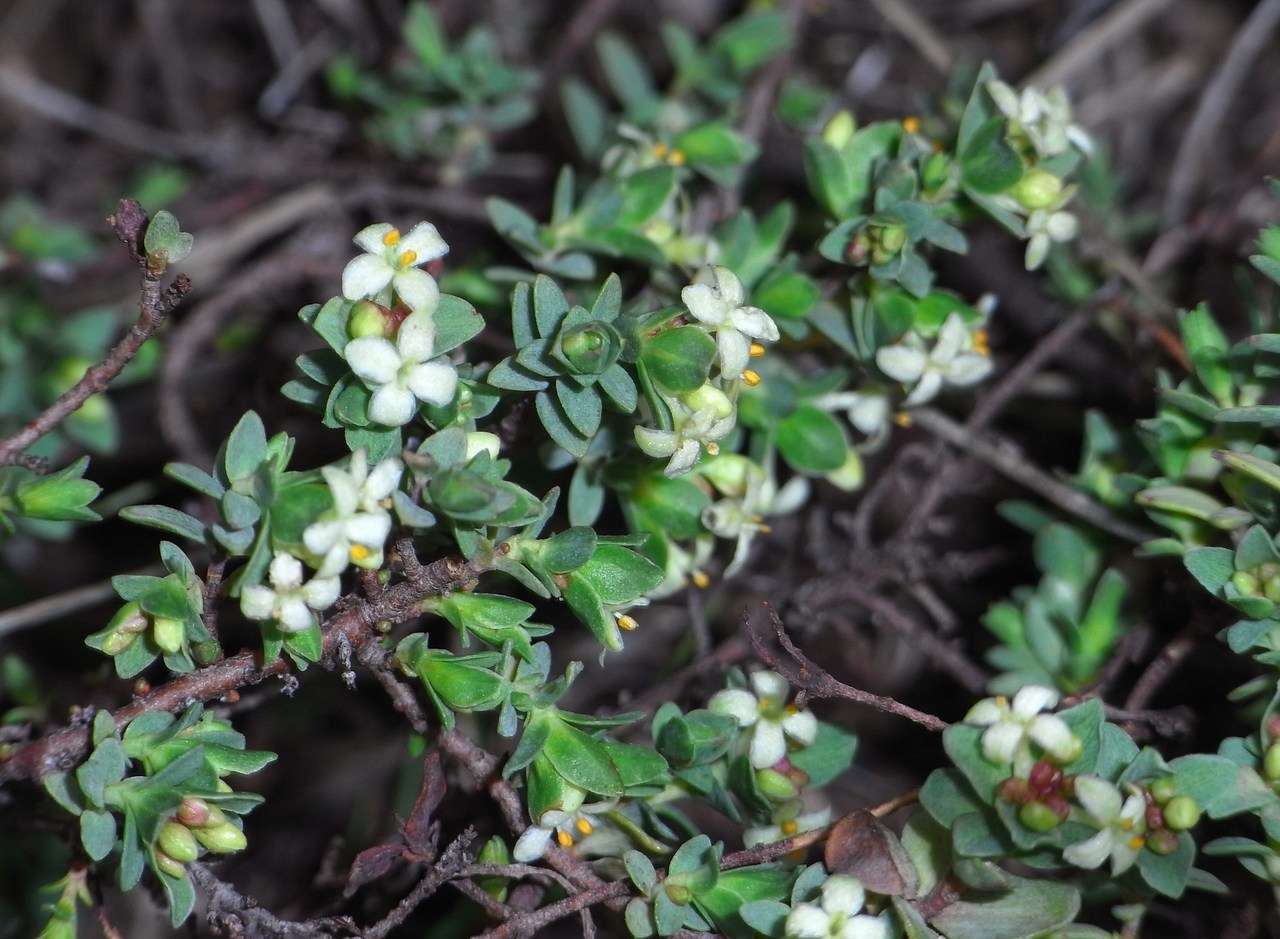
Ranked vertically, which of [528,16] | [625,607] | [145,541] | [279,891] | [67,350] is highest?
[528,16]

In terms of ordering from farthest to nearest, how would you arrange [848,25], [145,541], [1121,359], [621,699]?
[848,25]
[145,541]
[1121,359]
[621,699]

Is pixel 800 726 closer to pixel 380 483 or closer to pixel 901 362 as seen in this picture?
pixel 901 362

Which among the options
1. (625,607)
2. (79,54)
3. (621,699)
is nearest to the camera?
(625,607)

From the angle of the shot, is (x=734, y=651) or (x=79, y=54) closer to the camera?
(x=734, y=651)

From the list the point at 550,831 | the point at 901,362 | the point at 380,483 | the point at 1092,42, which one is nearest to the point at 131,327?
the point at 380,483

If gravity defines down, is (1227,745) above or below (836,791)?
above

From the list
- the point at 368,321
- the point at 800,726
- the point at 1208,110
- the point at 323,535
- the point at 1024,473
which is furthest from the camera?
the point at 1208,110

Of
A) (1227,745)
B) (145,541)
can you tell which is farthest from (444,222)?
(1227,745)

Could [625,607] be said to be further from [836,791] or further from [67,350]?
[67,350]
